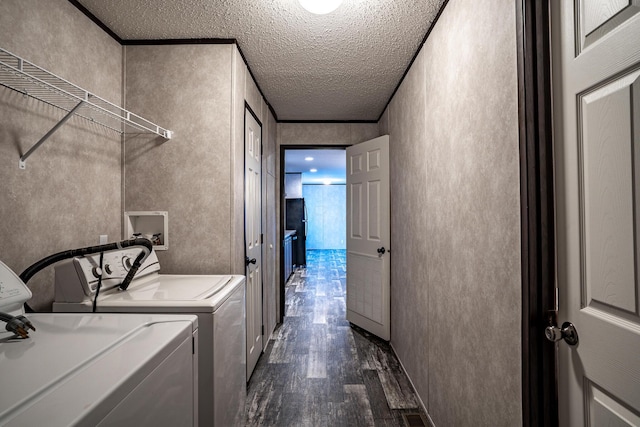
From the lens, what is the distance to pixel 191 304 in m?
1.32

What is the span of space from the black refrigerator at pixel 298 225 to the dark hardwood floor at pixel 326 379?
3.72 metres

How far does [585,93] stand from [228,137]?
1712 mm

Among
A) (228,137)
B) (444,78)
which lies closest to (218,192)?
(228,137)

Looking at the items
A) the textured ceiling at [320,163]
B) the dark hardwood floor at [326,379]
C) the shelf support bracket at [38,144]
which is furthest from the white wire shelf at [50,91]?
the textured ceiling at [320,163]

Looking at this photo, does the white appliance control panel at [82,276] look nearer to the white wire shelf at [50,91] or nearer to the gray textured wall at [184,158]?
the white wire shelf at [50,91]

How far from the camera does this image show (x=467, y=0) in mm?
1405

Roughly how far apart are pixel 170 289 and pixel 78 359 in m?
0.81

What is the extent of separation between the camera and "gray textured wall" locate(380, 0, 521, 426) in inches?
44.0

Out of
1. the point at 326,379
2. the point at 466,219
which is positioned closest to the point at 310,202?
the point at 326,379

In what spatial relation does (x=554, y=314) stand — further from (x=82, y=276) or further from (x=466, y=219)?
(x=82, y=276)

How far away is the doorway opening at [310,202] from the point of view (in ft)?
17.1

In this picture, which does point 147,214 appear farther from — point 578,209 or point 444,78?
point 578,209

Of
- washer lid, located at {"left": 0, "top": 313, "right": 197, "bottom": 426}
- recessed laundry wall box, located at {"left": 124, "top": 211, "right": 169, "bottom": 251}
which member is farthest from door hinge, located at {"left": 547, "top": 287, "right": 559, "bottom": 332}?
recessed laundry wall box, located at {"left": 124, "top": 211, "right": 169, "bottom": 251}

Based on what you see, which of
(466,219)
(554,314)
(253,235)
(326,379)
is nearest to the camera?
(554,314)
